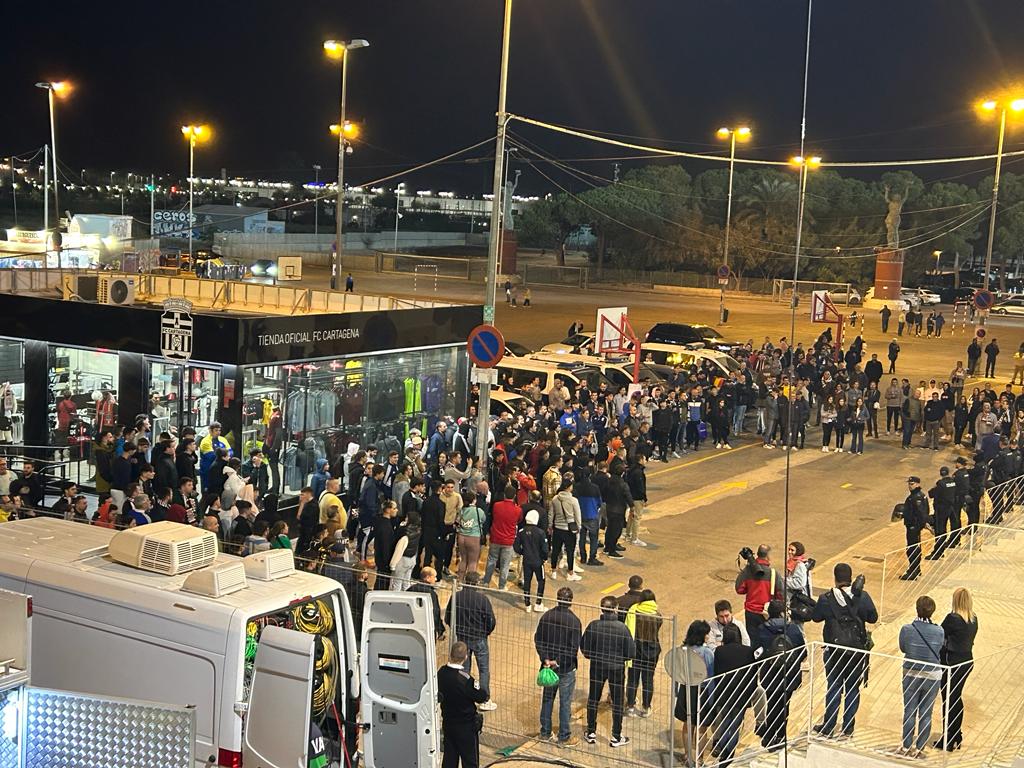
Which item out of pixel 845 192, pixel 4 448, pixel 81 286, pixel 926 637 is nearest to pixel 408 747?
pixel 926 637

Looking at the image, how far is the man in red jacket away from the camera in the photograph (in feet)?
45.8

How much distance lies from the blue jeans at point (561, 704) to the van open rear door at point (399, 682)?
5.85 feet

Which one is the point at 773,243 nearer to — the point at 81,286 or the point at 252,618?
the point at 81,286

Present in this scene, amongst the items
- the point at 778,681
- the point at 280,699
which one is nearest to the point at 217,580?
the point at 280,699

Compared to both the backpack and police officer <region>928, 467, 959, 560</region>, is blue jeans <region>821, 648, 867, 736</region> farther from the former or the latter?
police officer <region>928, 467, 959, 560</region>

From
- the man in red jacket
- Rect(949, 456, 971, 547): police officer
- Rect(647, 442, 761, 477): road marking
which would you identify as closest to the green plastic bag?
the man in red jacket

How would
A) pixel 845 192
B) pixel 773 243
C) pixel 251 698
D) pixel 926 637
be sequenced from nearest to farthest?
1. pixel 251 698
2. pixel 926 637
3. pixel 773 243
4. pixel 845 192

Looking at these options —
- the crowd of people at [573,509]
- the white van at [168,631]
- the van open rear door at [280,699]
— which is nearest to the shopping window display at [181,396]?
the crowd of people at [573,509]

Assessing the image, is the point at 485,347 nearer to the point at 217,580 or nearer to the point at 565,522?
the point at 565,522

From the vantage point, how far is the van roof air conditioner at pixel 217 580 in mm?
7840

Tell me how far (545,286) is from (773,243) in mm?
19408

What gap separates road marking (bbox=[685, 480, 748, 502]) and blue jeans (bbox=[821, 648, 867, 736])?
1030 cm

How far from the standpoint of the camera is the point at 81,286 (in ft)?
68.2

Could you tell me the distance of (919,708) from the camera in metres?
9.62
